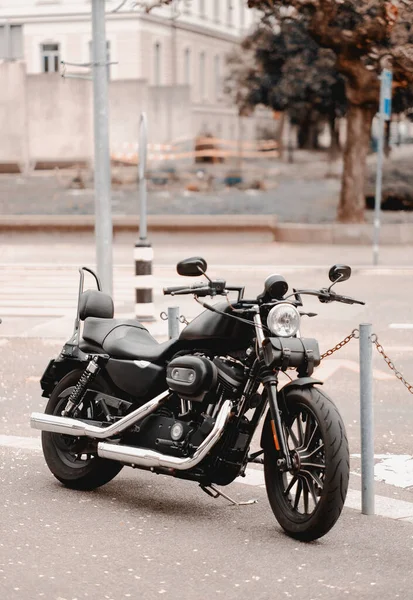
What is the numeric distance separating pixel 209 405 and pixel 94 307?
1.00 meters

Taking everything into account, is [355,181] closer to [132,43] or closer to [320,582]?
[320,582]

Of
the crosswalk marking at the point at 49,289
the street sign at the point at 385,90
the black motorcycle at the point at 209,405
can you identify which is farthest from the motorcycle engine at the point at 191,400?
the street sign at the point at 385,90

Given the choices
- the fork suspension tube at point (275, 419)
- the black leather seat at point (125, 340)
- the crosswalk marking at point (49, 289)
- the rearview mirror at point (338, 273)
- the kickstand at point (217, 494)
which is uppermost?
the rearview mirror at point (338, 273)

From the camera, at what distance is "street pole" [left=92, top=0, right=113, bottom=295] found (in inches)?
538

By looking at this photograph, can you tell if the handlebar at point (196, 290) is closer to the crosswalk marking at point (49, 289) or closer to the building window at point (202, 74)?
the crosswalk marking at point (49, 289)

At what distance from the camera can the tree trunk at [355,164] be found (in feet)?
85.3

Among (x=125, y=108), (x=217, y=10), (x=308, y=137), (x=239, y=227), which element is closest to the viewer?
(x=239, y=227)

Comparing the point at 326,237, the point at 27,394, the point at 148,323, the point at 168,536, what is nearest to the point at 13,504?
the point at 168,536

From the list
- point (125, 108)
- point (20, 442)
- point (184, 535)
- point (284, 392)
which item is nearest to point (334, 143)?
point (125, 108)

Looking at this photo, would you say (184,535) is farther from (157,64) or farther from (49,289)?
(157,64)

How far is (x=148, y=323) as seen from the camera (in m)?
13.4

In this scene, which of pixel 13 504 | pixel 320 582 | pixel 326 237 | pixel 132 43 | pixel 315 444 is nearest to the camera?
pixel 320 582

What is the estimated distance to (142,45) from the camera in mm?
62469

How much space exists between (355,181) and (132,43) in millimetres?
37855
